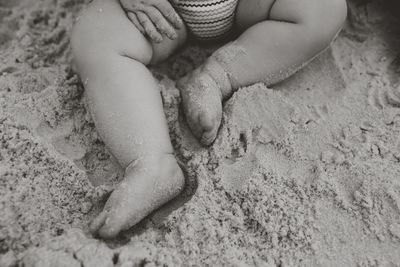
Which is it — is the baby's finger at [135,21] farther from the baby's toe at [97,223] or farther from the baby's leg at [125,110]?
the baby's toe at [97,223]

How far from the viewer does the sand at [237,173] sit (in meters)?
1.00

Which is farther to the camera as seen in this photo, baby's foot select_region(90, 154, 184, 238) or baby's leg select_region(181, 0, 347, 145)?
baby's leg select_region(181, 0, 347, 145)

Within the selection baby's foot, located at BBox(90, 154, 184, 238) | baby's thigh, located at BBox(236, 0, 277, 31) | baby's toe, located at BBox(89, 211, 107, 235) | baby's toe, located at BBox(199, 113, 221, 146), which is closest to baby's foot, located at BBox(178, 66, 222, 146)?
baby's toe, located at BBox(199, 113, 221, 146)

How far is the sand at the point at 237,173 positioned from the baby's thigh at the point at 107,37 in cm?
12

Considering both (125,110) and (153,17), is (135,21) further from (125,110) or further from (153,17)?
(125,110)

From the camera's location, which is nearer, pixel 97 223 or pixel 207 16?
pixel 97 223

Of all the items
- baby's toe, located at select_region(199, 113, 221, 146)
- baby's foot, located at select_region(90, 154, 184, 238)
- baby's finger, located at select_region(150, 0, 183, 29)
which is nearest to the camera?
baby's foot, located at select_region(90, 154, 184, 238)

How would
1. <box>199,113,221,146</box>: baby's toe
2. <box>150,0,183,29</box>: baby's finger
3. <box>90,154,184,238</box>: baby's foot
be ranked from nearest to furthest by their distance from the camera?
<box>90,154,184,238</box>: baby's foot
<box>199,113,221,146</box>: baby's toe
<box>150,0,183,29</box>: baby's finger

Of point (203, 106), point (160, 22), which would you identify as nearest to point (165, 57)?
point (160, 22)

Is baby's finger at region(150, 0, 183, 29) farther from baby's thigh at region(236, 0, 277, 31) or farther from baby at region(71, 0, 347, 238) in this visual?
baby's thigh at region(236, 0, 277, 31)

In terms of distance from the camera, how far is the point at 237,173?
3.71 ft

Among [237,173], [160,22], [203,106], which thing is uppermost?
[160,22]

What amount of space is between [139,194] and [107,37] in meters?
0.45

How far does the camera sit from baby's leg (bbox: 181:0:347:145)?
1.25 m
